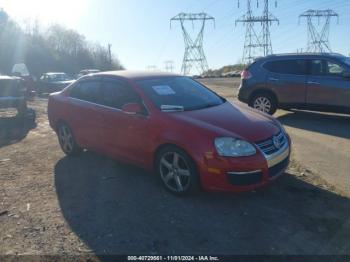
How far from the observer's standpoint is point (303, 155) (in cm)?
686

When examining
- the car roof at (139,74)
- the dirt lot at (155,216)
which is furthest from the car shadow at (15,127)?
the car roof at (139,74)

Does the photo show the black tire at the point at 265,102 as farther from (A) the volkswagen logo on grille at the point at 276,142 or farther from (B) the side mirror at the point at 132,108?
(B) the side mirror at the point at 132,108

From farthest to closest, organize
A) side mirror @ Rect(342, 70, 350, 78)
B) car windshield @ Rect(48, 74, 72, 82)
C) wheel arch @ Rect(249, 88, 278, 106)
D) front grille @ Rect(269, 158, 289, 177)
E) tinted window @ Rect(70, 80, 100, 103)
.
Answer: car windshield @ Rect(48, 74, 72, 82), wheel arch @ Rect(249, 88, 278, 106), side mirror @ Rect(342, 70, 350, 78), tinted window @ Rect(70, 80, 100, 103), front grille @ Rect(269, 158, 289, 177)

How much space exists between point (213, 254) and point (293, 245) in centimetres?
80

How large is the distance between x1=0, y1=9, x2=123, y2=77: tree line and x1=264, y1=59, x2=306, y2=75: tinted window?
34.5m

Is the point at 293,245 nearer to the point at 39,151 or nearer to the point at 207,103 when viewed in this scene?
the point at 207,103

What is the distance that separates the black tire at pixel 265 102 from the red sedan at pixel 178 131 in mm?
4971

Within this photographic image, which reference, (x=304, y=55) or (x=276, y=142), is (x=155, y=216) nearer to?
(x=276, y=142)

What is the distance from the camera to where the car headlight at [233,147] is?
4.48m

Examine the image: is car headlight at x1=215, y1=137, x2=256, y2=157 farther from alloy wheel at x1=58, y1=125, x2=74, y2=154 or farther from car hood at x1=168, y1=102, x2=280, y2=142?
alloy wheel at x1=58, y1=125, x2=74, y2=154

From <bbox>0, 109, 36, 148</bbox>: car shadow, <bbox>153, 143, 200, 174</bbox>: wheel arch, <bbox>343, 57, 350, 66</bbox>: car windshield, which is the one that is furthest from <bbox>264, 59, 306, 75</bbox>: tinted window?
<bbox>0, 109, 36, 148</bbox>: car shadow

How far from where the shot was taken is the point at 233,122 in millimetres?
4895

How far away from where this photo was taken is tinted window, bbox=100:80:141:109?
5527 millimetres

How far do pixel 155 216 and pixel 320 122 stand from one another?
22.9 ft
